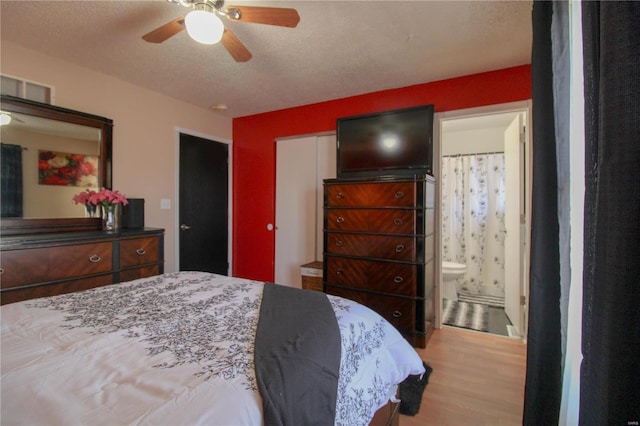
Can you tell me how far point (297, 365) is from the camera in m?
0.85

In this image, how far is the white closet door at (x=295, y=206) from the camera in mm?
3707

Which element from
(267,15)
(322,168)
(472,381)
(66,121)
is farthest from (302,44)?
(472,381)

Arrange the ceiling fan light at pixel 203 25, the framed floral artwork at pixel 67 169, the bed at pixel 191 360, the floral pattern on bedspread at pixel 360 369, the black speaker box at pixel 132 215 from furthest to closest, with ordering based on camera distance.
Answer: the black speaker box at pixel 132 215 → the framed floral artwork at pixel 67 169 → the ceiling fan light at pixel 203 25 → the floral pattern on bedspread at pixel 360 369 → the bed at pixel 191 360

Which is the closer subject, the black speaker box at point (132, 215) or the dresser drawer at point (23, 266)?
the dresser drawer at point (23, 266)

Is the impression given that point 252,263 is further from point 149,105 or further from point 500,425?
point 500,425

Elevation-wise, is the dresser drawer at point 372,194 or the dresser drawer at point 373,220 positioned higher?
the dresser drawer at point 372,194

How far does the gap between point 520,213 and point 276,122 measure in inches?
118

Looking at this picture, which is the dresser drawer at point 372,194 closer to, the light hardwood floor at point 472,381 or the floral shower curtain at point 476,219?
the light hardwood floor at point 472,381

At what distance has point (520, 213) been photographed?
286cm

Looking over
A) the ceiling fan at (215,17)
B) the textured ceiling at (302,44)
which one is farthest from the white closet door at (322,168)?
the ceiling fan at (215,17)

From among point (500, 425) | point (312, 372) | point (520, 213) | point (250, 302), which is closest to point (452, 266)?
point (520, 213)

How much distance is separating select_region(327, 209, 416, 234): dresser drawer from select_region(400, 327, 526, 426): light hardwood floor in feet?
3.53

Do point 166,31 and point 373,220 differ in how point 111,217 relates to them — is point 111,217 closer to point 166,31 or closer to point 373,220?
point 166,31

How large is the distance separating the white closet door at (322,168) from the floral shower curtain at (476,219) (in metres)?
1.89
